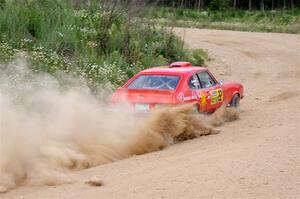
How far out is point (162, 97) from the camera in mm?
11922

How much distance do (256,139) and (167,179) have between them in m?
3.26

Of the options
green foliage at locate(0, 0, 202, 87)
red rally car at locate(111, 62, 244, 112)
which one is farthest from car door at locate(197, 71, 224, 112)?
green foliage at locate(0, 0, 202, 87)

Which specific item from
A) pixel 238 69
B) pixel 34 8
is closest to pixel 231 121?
pixel 34 8

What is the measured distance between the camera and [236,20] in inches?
1923

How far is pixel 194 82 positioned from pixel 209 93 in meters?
0.42

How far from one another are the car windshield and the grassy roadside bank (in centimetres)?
2573

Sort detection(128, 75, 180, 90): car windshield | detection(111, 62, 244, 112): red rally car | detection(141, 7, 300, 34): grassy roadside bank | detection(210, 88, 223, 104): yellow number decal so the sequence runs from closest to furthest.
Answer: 1. detection(111, 62, 244, 112): red rally car
2. detection(128, 75, 180, 90): car windshield
3. detection(210, 88, 223, 104): yellow number decal
4. detection(141, 7, 300, 34): grassy roadside bank

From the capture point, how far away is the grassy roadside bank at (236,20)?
41769 millimetres

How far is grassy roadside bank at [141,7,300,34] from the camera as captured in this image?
41769 millimetres

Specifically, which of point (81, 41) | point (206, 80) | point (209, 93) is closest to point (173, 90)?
point (209, 93)

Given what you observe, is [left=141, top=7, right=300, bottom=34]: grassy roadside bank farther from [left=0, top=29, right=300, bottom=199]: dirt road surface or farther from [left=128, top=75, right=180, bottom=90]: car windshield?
[left=0, top=29, right=300, bottom=199]: dirt road surface

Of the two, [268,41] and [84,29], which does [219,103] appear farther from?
[268,41]

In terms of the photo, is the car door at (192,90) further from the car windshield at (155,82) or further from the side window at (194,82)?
the car windshield at (155,82)

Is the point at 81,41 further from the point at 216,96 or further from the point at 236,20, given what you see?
the point at 236,20
